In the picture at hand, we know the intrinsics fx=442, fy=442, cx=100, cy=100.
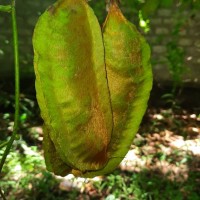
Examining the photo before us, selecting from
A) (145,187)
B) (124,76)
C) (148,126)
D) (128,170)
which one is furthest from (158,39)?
(124,76)

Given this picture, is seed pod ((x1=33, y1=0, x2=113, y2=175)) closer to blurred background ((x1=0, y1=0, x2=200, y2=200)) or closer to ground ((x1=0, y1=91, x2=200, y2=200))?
blurred background ((x1=0, y1=0, x2=200, y2=200))

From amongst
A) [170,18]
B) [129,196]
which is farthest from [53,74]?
[170,18]

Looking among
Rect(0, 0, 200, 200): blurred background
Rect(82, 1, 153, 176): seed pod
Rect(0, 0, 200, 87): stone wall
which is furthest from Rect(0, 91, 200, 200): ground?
Rect(82, 1, 153, 176): seed pod

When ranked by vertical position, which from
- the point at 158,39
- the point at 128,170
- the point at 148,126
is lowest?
the point at 148,126

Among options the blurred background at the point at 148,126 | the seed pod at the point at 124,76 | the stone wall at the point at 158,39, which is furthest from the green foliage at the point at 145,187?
the seed pod at the point at 124,76

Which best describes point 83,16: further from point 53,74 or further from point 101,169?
point 101,169

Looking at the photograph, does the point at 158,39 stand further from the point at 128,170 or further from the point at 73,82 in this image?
the point at 73,82
